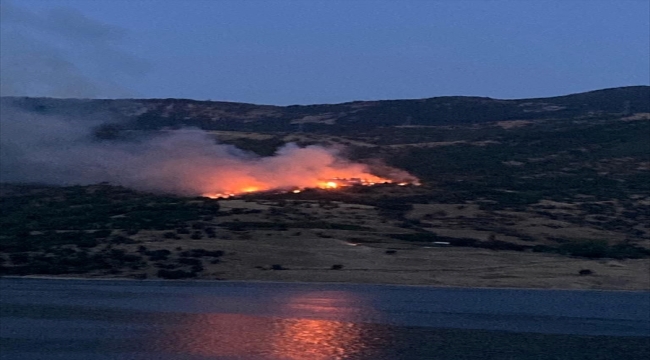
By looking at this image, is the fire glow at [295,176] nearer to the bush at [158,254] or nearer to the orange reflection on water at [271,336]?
the bush at [158,254]

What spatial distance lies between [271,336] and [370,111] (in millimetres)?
105339

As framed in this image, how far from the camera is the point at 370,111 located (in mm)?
121812

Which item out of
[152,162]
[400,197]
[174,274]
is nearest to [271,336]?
[174,274]

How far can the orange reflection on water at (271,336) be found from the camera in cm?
1559

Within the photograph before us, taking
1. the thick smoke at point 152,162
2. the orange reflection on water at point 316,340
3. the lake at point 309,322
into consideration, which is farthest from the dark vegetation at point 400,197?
the orange reflection on water at point 316,340

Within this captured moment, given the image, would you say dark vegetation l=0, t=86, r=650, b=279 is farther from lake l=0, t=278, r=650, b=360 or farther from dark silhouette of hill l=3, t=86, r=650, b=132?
lake l=0, t=278, r=650, b=360

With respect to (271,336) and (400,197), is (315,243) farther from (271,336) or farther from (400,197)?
(271,336)

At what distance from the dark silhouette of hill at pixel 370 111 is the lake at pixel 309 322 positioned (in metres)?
74.2

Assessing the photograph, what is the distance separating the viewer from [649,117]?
277 ft

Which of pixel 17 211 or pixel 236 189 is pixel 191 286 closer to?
pixel 17 211

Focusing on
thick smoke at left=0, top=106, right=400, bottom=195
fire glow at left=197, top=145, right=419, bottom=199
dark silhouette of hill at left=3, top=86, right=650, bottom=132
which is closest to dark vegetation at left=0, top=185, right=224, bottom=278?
thick smoke at left=0, top=106, right=400, bottom=195

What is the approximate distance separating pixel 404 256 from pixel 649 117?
2282 inches

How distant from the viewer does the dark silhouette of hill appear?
355ft

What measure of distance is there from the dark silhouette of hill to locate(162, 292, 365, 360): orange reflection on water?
8035 cm
